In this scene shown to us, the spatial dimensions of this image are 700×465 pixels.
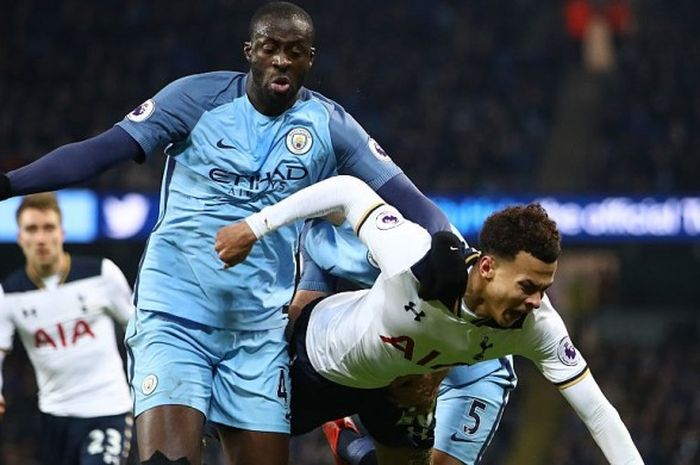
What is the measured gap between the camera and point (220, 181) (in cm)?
503

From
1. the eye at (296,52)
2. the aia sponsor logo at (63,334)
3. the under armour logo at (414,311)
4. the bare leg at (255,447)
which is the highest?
the eye at (296,52)

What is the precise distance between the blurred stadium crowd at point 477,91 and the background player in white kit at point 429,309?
11.6m

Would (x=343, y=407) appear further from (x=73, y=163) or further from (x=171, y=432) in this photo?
(x=73, y=163)

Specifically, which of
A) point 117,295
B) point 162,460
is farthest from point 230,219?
point 117,295

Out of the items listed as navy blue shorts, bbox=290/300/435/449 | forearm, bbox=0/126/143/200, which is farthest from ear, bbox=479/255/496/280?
forearm, bbox=0/126/143/200

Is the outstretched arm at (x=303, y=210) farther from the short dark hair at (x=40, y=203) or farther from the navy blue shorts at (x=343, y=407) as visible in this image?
the short dark hair at (x=40, y=203)

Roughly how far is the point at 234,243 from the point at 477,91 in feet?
55.1

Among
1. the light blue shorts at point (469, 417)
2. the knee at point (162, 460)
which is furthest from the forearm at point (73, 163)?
the light blue shorts at point (469, 417)

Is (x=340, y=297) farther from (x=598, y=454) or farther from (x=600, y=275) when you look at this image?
(x=600, y=275)

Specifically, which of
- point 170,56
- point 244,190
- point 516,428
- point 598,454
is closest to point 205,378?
point 244,190

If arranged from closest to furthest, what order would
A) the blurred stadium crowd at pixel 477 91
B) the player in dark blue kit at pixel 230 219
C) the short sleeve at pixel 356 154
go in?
the player in dark blue kit at pixel 230 219
the short sleeve at pixel 356 154
the blurred stadium crowd at pixel 477 91

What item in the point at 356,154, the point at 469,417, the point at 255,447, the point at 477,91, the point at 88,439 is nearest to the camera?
the point at 255,447

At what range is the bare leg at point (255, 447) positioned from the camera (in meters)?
5.05

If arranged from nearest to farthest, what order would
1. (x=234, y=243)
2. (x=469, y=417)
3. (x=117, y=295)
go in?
1. (x=234, y=243)
2. (x=469, y=417)
3. (x=117, y=295)
